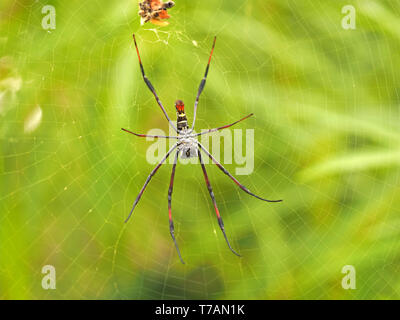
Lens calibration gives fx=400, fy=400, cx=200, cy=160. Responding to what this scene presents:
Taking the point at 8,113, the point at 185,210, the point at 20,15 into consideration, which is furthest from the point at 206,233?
the point at 20,15

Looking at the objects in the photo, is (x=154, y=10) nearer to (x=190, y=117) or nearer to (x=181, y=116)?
(x=181, y=116)

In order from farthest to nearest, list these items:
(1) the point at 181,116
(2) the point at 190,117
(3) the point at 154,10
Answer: (2) the point at 190,117, (1) the point at 181,116, (3) the point at 154,10

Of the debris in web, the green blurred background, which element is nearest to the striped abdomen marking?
the green blurred background

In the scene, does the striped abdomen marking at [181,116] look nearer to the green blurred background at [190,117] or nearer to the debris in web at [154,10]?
the green blurred background at [190,117]

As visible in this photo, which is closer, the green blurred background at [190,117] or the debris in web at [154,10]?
the debris in web at [154,10]

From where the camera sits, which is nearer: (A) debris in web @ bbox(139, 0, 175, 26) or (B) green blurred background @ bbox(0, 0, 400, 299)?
(A) debris in web @ bbox(139, 0, 175, 26)

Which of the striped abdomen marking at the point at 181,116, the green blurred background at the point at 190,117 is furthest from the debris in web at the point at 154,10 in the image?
the striped abdomen marking at the point at 181,116

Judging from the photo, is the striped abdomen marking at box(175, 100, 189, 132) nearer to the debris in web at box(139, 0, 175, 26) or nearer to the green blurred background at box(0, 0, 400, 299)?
the green blurred background at box(0, 0, 400, 299)

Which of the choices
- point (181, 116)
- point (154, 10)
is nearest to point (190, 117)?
point (181, 116)

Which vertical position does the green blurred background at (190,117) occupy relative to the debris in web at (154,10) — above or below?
below
